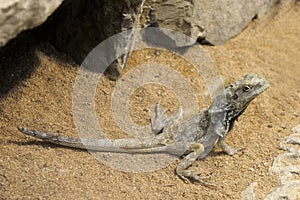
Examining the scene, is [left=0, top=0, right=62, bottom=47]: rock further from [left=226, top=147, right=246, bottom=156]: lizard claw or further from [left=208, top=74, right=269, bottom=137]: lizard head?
[left=226, top=147, right=246, bottom=156]: lizard claw

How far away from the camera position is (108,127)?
505 cm

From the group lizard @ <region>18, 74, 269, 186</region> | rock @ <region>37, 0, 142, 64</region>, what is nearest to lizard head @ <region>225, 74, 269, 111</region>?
lizard @ <region>18, 74, 269, 186</region>

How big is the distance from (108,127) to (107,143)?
33 cm

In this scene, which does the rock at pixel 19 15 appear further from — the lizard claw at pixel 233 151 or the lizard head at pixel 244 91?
the lizard claw at pixel 233 151

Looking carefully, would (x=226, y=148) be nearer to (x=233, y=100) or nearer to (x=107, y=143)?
(x=233, y=100)

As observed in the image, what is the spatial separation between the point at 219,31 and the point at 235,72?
68 centimetres

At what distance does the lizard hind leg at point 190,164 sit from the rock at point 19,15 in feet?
6.66

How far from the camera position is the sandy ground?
4.33 meters

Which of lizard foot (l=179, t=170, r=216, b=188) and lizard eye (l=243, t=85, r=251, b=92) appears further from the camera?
lizard eye (l=243, t=85, r=251, b=92)

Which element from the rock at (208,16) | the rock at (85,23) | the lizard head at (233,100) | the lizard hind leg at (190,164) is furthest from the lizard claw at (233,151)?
the rock at (208,16)

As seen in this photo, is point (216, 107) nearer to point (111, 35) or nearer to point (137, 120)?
point (137, 120)

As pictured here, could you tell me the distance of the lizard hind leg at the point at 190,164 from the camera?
15.4ft

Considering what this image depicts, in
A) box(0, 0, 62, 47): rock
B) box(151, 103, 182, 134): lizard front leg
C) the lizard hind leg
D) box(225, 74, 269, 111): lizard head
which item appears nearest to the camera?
box(0, 0, 62, 47): rock

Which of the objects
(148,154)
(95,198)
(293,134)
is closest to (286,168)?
(293,134)
